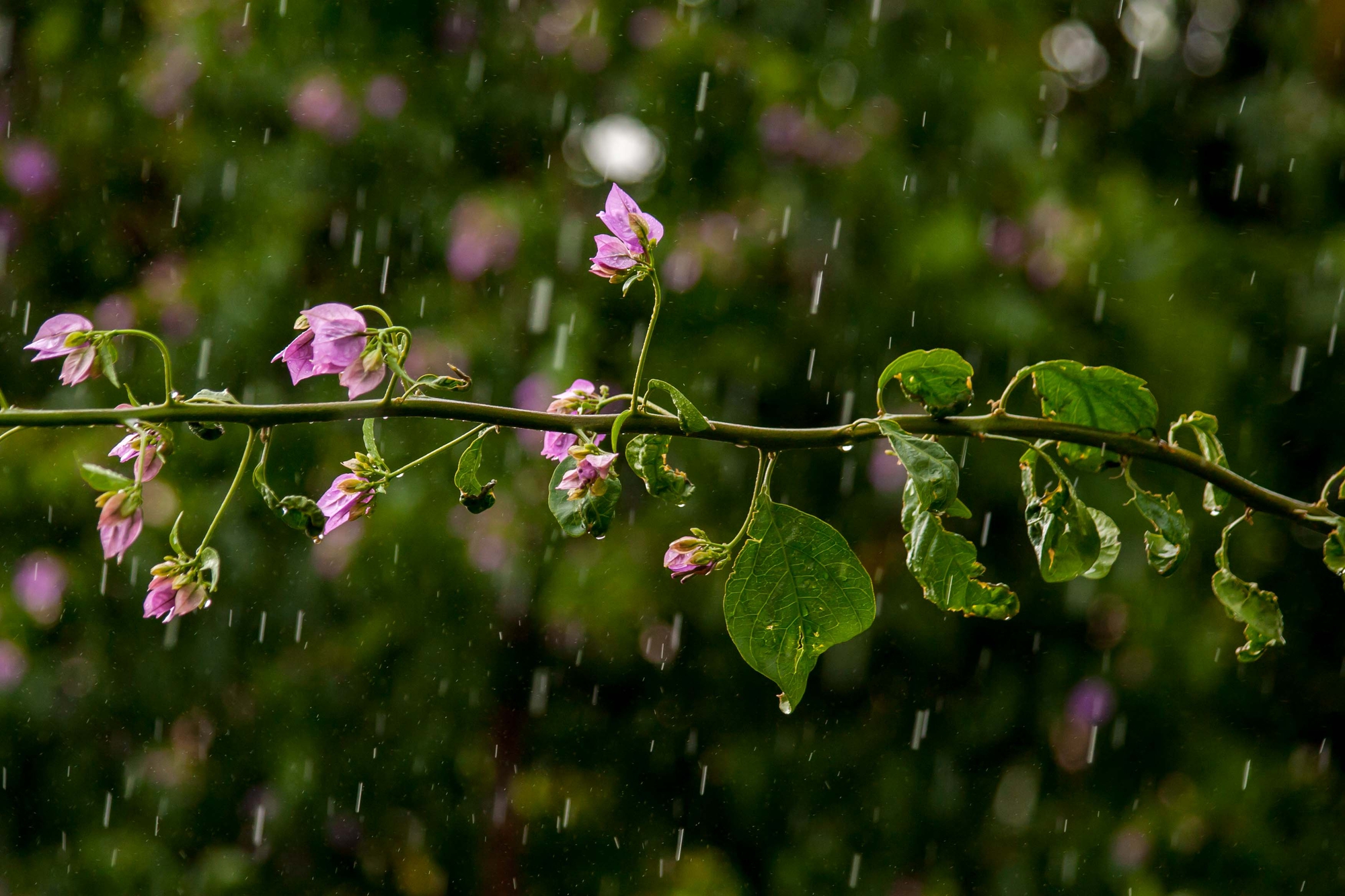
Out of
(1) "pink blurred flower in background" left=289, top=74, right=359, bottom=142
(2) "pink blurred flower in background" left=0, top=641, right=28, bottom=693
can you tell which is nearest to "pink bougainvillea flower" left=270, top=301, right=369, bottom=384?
(1) "pink blurred flower in background" left=289, top=74, right=359, bottom=142

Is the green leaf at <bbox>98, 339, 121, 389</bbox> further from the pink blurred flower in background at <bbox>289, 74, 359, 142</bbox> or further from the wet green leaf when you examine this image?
the pink blurred flower in background at <bbox>289, 74, 359, 142</bbox>

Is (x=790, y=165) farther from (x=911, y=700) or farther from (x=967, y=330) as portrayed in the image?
(x=911, y=700)

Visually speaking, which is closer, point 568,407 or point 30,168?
point 568,407

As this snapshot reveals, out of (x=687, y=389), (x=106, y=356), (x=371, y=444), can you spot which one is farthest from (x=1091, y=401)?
(x=687, y=389)

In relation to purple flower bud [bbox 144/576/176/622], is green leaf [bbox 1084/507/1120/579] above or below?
above

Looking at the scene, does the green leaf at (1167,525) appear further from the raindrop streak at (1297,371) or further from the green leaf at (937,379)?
the raindrop streak at (1297,371)

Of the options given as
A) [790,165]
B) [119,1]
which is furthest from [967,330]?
[119,1]

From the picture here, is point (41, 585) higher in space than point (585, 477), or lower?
lower

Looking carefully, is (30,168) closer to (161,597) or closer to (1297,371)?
(161,597)
